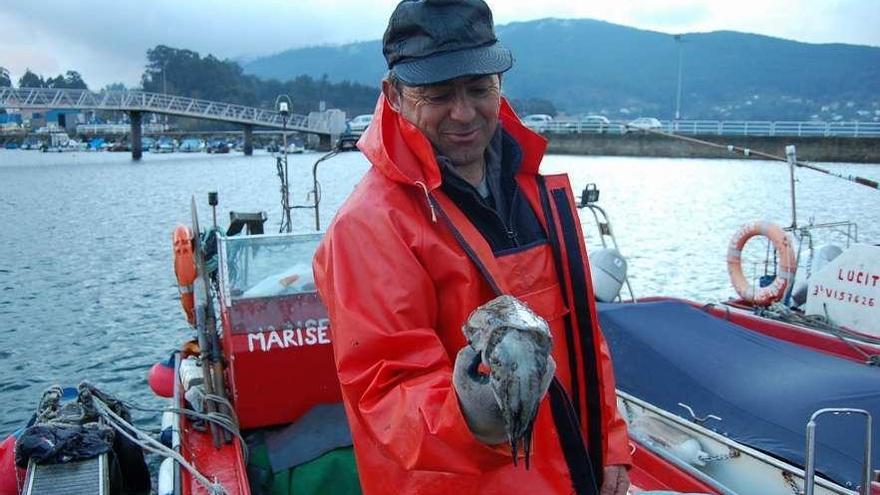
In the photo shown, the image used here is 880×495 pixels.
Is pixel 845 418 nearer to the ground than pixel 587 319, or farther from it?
nearer to the ground

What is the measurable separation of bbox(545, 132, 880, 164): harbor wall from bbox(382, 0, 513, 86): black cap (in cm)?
3625

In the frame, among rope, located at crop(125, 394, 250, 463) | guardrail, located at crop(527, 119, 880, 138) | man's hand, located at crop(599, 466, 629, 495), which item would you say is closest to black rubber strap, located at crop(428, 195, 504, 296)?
man's hand, located at crop(599, 466, 629, 495)

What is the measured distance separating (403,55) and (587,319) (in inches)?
35.5

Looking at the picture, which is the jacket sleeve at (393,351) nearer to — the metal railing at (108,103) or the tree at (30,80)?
the metal railing at (108,103)

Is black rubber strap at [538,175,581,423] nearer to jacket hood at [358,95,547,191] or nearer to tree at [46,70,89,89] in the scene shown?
jacket hood at [358,95,547,191]

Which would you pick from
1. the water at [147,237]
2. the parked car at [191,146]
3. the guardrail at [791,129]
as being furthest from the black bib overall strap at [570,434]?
the parked car at [191,146]

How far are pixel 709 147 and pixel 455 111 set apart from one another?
51.1 metres

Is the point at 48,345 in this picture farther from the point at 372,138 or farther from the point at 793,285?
the point at 372,138

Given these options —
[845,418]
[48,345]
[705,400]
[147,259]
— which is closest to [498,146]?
[845,418]

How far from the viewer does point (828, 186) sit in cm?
3478

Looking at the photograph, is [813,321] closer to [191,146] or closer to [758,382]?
[758,382]

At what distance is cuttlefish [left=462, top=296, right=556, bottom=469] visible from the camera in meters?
1.33

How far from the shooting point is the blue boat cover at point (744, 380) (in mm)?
4500

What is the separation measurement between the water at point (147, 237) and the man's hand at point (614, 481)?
809cm
